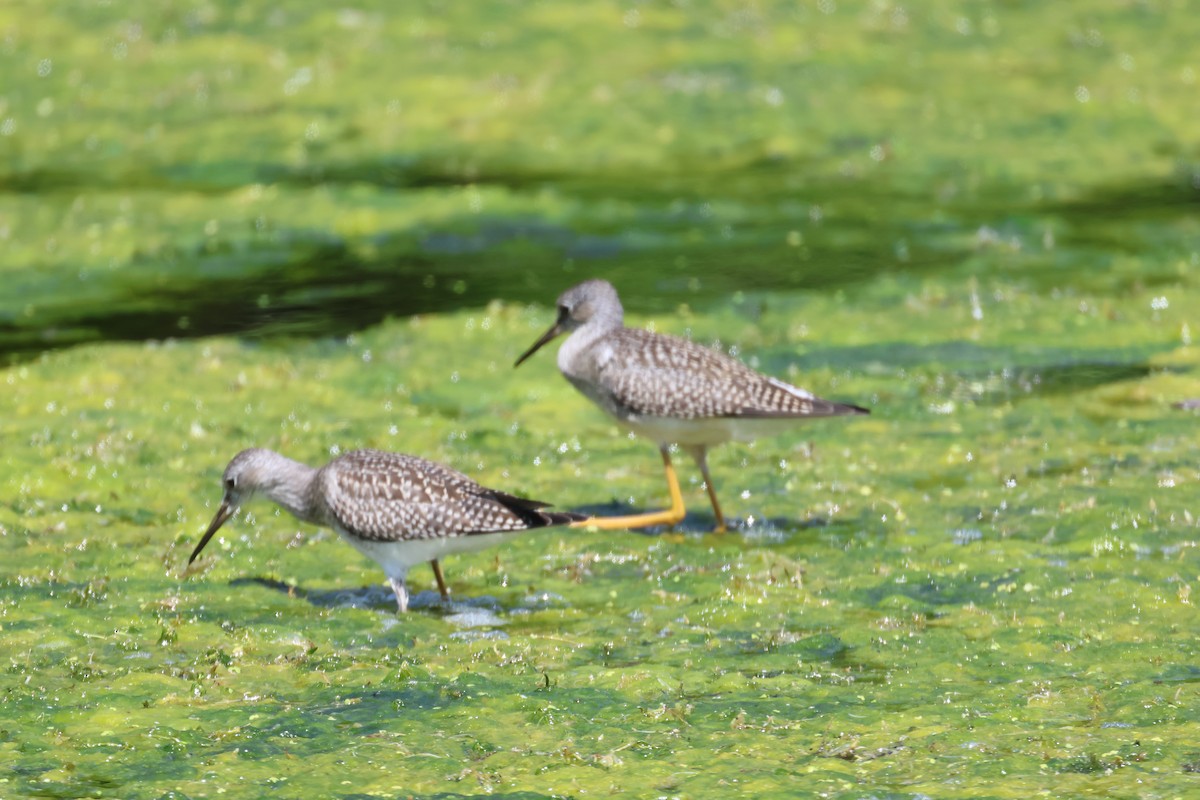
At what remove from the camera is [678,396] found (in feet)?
38.0

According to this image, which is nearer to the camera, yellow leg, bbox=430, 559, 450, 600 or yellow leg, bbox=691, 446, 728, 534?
yellow leg, bbox=430, 559, 450, 600

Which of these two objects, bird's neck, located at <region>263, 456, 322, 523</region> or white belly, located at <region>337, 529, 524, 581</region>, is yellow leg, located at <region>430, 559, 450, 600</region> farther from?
bird's neck, located at <region>263, 456, 322, 523</region>

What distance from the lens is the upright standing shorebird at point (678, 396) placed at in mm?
11477

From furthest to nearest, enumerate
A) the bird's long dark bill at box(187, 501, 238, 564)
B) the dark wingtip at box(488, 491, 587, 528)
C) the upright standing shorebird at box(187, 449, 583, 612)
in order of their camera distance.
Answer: the bird's long dark bill at box(187, 501, 238, 564), the upright standing shorebird at box(187, 449, 583, 612), the dark wingtip at box(488, 491, 587, 528)

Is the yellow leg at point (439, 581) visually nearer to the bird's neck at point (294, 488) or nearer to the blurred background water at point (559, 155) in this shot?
the bird's neck at point (294, 488)

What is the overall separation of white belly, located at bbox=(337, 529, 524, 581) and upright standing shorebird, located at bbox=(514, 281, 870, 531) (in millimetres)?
1370

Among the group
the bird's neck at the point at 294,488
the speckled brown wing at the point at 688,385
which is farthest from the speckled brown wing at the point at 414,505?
the speckled brown wing at the point at 688,385

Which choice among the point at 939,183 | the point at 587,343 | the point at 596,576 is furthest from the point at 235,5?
the point at 596,576

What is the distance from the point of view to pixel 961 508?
1180cm

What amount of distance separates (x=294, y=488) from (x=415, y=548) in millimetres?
1095

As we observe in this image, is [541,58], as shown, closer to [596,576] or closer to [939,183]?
[939,183]

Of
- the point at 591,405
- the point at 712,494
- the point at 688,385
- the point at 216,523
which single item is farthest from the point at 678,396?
the point at 591,405

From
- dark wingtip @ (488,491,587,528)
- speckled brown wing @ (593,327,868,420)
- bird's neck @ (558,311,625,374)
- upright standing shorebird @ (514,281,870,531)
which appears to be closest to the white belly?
dark wingtip @ (488,491,587,528)

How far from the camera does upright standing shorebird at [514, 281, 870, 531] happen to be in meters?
11.5
